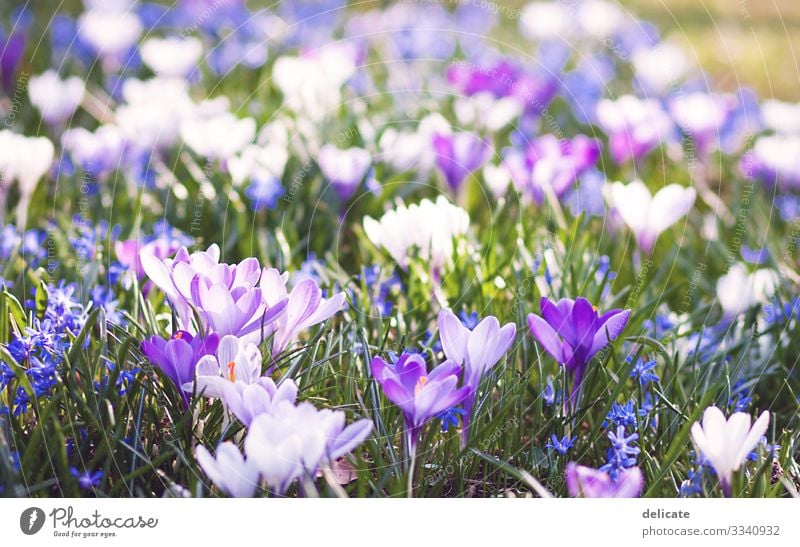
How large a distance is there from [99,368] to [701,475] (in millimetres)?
736

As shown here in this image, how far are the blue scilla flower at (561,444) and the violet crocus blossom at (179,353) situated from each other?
42cm

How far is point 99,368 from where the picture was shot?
1083 mm

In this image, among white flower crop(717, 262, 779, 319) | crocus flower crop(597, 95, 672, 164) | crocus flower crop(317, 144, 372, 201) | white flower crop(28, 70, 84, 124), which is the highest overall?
crocus flower crop(597, 95, 672, 164)

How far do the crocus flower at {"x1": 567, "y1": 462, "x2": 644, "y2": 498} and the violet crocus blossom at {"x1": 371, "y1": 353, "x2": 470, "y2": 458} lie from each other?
16 cm

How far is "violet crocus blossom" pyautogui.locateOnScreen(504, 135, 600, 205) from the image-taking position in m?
1.67

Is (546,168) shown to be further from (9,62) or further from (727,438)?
(9,62)

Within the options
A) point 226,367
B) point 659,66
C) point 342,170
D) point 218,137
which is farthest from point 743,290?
point 659,66

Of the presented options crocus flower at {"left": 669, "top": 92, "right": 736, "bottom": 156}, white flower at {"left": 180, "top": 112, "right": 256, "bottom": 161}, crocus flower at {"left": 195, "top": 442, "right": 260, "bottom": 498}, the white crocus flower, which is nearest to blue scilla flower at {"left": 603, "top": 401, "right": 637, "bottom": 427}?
crocus flower at {"left": 195, "top": 442, "right": 260, "bottom": 498}

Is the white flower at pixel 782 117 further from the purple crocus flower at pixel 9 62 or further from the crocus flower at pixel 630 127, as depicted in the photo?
the purple crocus flower at pixel 9 62

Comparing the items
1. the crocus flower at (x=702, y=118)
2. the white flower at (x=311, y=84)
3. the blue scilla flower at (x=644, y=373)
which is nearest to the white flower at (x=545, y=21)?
the crocus flower at (x=702, y=118)

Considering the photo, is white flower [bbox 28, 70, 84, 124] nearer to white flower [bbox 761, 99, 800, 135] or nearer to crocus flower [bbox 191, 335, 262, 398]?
crocus flower [bbox 191, 335, 262, 398]

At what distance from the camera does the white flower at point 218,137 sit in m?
1.70
